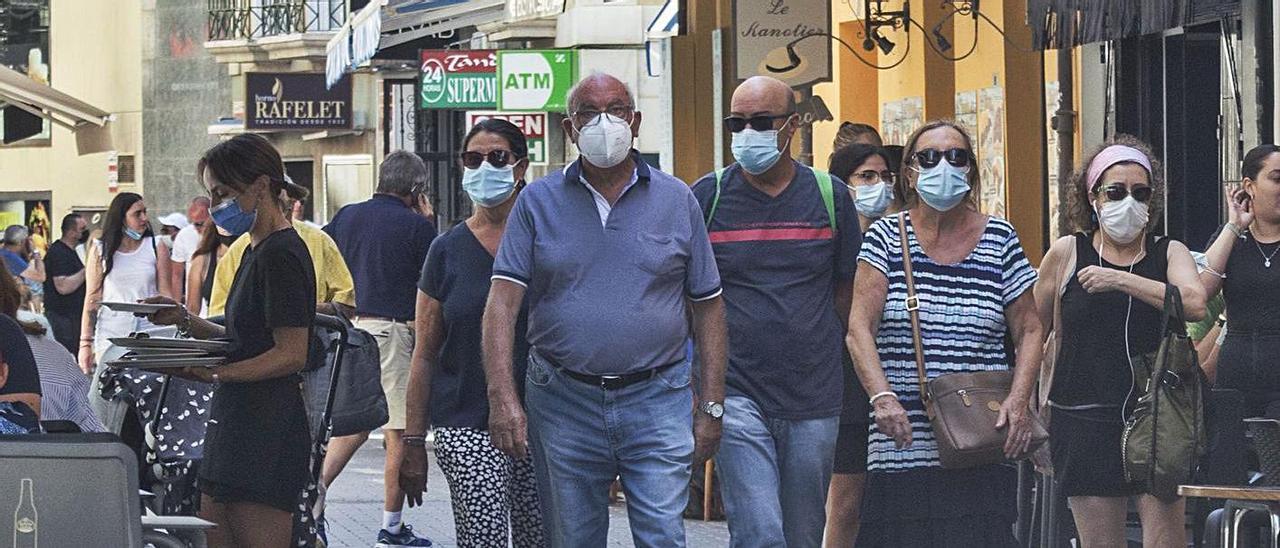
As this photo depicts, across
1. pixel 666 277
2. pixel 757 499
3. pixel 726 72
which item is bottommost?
pixel 757 499

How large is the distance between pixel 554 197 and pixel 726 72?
9.29 m

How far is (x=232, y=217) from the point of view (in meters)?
7.96

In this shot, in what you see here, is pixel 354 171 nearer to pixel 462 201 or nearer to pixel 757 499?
pixel 462 201

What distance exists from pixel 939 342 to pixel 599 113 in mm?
1330

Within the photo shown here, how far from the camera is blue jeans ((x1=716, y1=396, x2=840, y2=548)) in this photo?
786 centimetres

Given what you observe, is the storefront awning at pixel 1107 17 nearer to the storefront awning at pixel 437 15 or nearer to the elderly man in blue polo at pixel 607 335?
the elderly man in blue polo at pixel 607 335

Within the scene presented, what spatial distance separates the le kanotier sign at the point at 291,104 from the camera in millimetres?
41562

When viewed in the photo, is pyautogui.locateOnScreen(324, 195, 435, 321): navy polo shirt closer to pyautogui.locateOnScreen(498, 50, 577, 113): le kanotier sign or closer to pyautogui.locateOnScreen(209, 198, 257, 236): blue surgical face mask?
pyautogui.locateOnScreen(209, 198, 257, 236): blue surgical face mask

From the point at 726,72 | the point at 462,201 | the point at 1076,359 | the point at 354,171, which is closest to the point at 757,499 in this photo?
the point at 1076,359

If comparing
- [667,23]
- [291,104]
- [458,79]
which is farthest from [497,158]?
[291,104]

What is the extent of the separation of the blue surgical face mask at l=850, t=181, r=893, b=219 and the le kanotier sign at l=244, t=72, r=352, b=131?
32258 millimetres

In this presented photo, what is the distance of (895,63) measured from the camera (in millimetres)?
20266

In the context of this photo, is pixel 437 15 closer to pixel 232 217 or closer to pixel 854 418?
pixel 854 418

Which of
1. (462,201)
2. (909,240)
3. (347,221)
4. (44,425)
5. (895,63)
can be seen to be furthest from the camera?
(462,201)
